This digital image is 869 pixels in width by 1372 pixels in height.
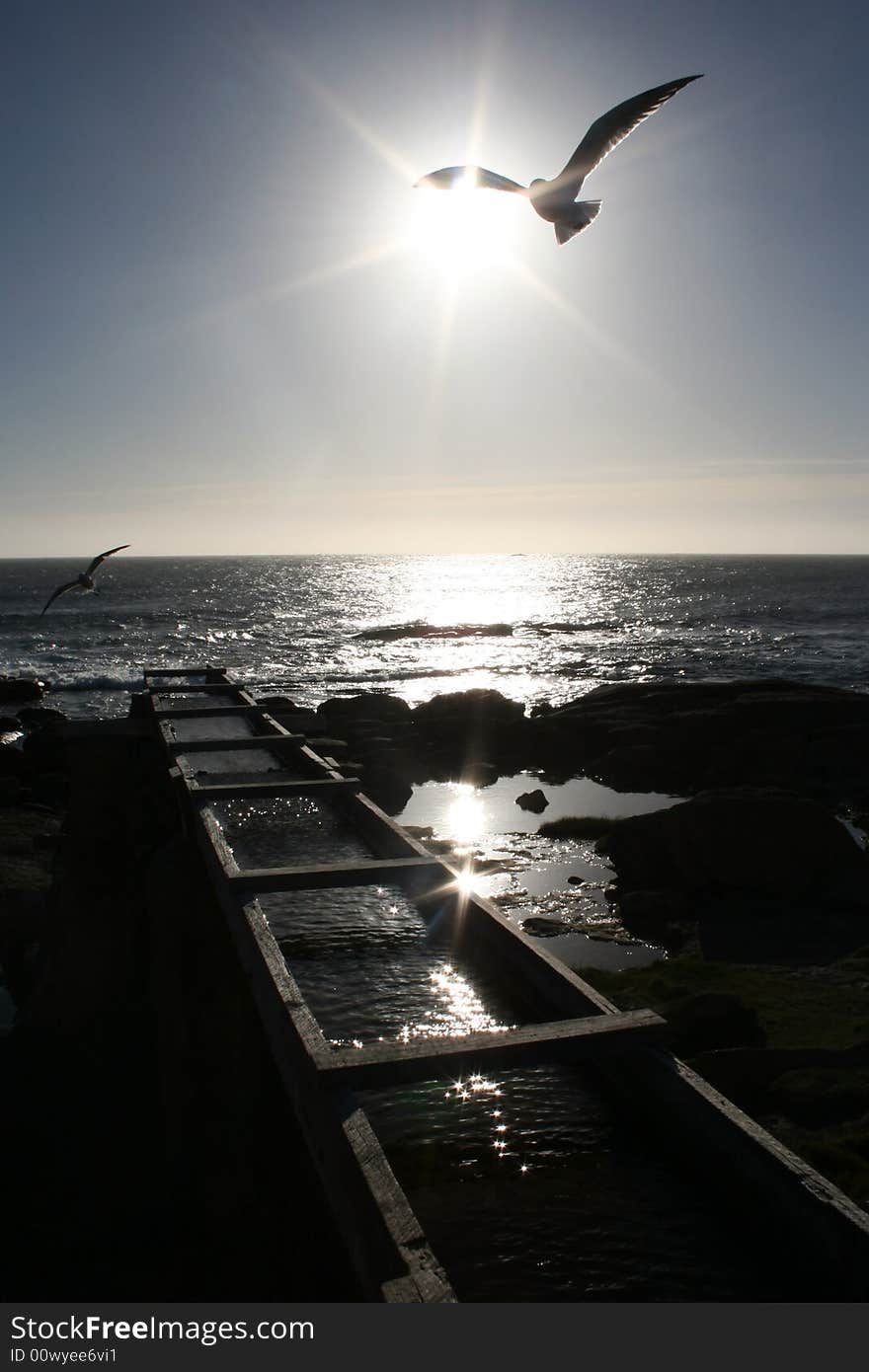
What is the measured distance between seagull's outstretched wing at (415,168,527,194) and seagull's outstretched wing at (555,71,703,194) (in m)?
0.37

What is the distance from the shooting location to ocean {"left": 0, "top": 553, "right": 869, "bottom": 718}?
159 feet

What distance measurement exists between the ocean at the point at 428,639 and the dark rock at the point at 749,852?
2514cm

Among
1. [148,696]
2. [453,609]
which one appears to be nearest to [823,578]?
[453,609]

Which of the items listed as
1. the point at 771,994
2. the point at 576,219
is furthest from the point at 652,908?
the point at 576,219

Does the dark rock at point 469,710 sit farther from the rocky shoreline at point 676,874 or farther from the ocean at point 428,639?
the ocean at point 428,639

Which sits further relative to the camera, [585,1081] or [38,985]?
[38,985]

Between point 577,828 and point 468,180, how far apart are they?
584 inches

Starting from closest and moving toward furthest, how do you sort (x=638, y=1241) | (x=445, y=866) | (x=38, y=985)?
1. (x=638, y=1241)
2. (x=445, y=866)
3. (x=38, y=985)

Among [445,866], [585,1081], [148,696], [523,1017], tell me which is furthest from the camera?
[148,696]

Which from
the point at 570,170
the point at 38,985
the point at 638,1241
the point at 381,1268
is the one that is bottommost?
the point at 38,985

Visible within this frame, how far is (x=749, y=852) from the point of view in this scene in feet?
49.6

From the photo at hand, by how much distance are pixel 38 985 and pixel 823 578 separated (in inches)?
6455
